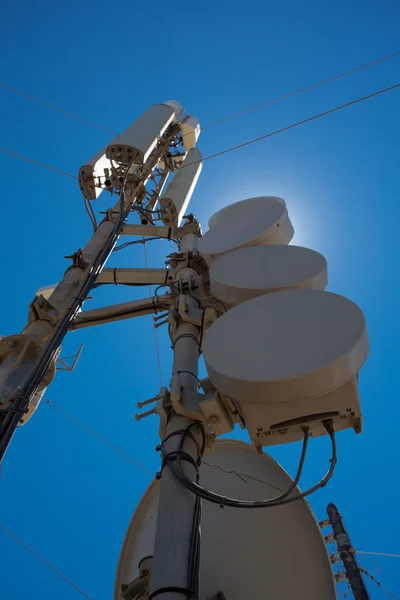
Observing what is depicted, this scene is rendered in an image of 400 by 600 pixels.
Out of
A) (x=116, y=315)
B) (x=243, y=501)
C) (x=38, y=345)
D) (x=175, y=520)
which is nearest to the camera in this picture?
(x=175, y=520)

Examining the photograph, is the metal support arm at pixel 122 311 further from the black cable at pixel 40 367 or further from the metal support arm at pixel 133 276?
the metal support arm at pixel 133 276

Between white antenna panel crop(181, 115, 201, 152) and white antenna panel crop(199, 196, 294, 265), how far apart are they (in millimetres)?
5609

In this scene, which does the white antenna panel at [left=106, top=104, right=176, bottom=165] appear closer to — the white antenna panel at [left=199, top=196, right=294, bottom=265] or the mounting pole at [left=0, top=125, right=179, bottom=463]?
the mounting pole at [left=0, top=125, right=179, bottom=463]

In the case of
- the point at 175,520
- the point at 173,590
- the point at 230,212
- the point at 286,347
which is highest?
the point at 230,212

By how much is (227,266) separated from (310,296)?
1.02 meters

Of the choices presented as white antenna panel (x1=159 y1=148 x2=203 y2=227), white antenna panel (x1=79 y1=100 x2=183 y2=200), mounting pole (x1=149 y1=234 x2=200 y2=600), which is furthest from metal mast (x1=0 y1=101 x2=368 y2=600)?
white antenna panel (x1=159 y1=148 x2=203 y2=227)

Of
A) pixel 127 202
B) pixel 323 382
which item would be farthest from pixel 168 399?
pixel 127 202

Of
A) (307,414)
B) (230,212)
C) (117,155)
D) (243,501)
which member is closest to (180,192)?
(117,155)

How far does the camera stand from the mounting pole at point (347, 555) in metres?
8.47

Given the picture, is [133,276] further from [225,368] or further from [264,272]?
[225,368]

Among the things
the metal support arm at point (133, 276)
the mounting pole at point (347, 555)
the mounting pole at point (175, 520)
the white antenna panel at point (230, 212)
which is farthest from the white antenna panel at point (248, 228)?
the mounting pole at point (347, 555)

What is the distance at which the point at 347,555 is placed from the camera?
9.38 m

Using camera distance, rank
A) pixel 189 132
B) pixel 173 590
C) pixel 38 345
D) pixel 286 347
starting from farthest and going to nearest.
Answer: pixel 189 132
pixel 38 345
pixel 286 347
pixel 173 590

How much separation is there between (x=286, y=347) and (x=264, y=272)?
1187 millimetres
